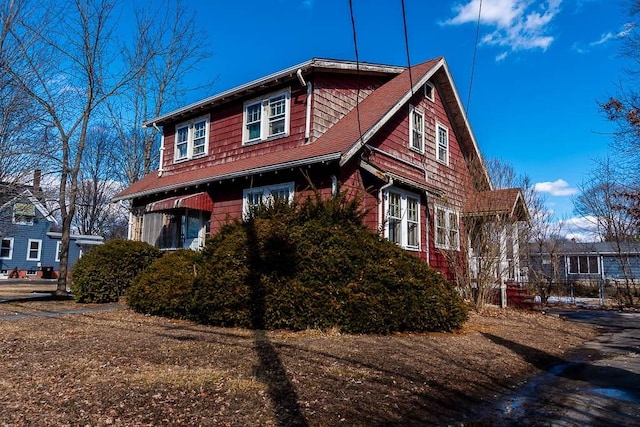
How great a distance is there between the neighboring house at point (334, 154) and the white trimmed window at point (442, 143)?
42mm

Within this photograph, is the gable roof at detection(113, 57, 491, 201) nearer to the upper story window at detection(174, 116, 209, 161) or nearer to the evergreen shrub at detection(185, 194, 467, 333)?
the upper story window at detection(174, 116, 209, 161)

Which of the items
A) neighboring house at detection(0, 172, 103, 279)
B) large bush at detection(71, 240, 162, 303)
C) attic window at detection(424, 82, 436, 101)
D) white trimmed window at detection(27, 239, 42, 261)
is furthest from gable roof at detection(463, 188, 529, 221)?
white trimmed window at detection(27, 239, 42, 261)

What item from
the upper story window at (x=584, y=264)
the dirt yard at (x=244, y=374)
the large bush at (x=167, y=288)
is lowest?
the dirt yard at (x=244, y=374)

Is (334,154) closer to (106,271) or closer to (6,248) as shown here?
(106,271)

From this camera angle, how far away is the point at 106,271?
13.5 meters

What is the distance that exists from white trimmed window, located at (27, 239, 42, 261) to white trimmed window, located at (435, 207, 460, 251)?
1396 inches

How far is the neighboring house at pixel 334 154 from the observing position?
1276cm

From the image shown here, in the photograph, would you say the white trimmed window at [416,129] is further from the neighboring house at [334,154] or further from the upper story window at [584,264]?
the upper story window at [584,264]

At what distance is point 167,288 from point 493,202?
895cm

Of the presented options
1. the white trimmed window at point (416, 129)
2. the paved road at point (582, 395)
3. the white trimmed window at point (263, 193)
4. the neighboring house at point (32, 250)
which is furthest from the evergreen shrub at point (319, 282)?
the neighboring house at point (32, 250)

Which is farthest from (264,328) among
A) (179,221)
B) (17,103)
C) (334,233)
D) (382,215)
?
(179,221)

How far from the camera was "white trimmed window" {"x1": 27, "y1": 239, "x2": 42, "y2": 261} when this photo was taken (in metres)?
38.1

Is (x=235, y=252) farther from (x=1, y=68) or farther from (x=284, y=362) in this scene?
(x=1, y=68)

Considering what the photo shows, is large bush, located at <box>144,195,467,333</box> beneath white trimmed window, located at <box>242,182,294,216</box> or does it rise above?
beneath
